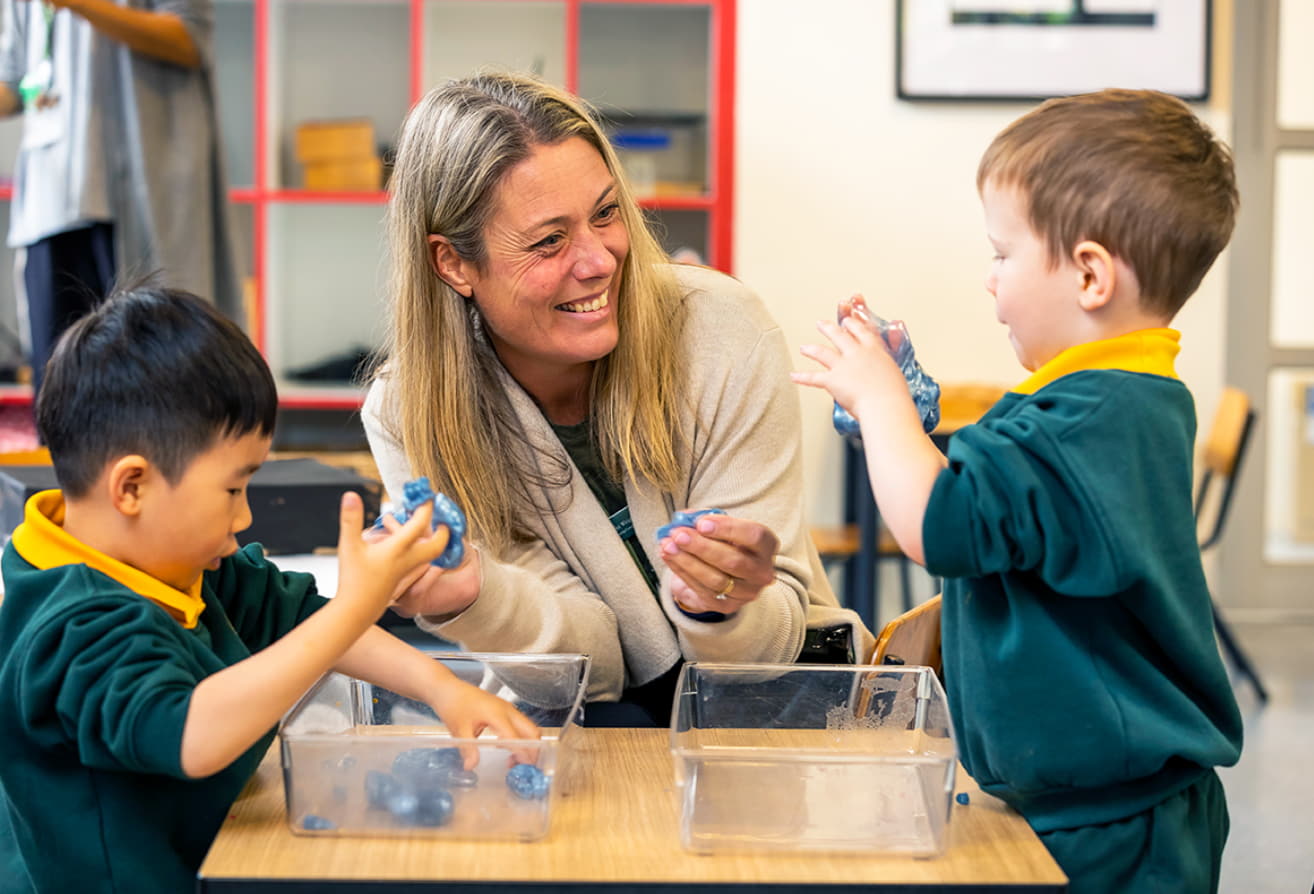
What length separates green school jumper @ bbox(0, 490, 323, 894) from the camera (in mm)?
927

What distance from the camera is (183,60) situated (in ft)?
9.35

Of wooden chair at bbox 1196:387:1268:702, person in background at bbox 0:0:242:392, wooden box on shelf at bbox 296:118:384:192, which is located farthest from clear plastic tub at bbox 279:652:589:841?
wooden box on shelf at bbox 296:118:384:192

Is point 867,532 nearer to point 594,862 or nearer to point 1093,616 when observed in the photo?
point 1093,616

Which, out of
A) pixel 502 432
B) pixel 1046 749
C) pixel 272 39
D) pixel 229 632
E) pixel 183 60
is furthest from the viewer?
pixel 272 39

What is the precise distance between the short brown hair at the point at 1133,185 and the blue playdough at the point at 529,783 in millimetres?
542

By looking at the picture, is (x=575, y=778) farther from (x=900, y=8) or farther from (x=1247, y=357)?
(x=1247, y=357)

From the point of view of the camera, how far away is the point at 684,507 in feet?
5.43

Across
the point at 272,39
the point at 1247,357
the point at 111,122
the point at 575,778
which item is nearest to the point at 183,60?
the point at 111,122

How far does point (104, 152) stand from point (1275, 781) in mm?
2750

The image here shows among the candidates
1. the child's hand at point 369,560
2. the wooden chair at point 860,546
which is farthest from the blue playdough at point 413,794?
the wooden chair at point 860,546

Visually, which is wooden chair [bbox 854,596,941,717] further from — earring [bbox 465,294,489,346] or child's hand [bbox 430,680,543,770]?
earring [bbox 465,294,489,346]

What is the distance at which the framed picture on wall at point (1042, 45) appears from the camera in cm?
402

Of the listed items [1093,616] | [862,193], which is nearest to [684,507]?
[1093,616]

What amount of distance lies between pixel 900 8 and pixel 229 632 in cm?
339
